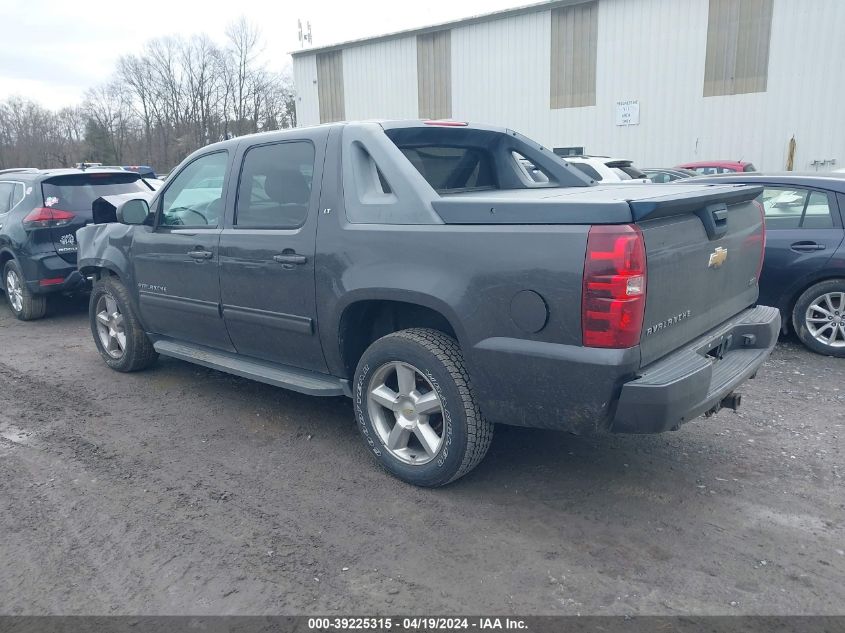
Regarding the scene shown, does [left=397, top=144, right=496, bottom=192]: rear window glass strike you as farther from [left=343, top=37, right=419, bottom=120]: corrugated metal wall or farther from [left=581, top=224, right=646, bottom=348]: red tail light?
[left=343, top=37, right=419, bottom=120]: corrugated metal wall

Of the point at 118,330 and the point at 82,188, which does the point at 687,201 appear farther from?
the point at 82,188

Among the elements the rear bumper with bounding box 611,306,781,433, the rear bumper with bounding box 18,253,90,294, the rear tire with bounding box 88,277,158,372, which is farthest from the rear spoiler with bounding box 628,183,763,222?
the rear bumper with bounding box 18,253,90,294

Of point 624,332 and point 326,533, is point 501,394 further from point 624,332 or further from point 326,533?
point 326,533

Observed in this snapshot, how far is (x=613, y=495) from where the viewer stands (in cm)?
363

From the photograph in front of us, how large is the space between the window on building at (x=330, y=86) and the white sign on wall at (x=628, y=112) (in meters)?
12.1

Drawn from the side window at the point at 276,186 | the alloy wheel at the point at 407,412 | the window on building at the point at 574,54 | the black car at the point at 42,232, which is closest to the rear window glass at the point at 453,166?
the side window at the point at 276,186

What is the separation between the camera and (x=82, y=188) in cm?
832

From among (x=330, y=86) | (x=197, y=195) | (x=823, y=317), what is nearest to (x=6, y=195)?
(x=197, y=195)

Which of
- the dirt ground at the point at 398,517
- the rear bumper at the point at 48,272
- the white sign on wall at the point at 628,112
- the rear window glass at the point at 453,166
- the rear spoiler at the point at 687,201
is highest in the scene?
the white sign on wall at the point at 628,112

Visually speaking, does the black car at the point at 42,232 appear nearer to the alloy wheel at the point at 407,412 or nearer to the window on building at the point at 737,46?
the alloy wheel at the point at 407,412

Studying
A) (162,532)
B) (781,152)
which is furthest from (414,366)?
(781,152)

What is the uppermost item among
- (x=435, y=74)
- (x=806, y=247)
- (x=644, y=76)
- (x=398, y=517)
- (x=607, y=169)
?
(x=435, y=74)

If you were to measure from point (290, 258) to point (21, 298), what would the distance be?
5.72m

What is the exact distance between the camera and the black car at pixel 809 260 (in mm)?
5898
